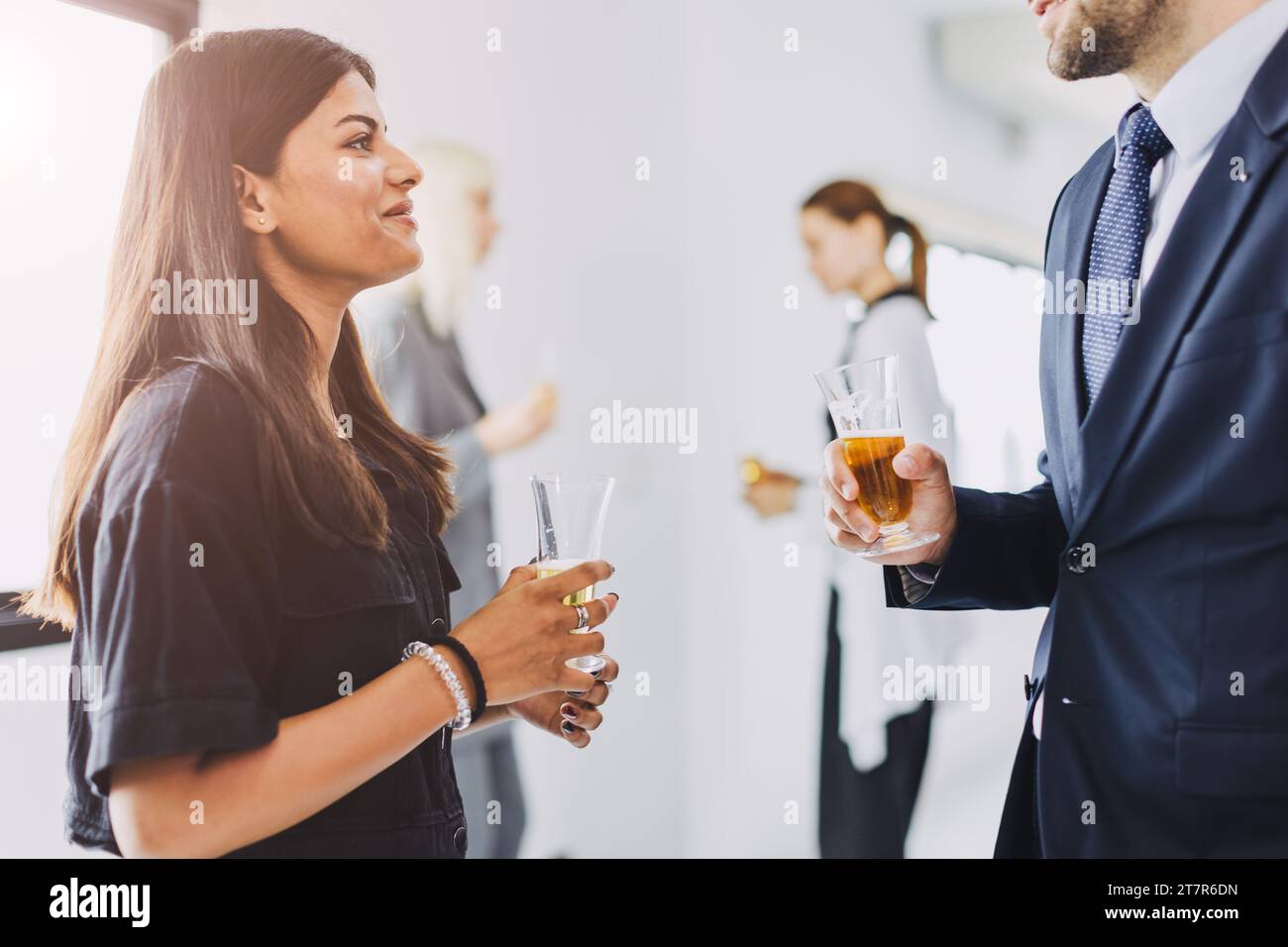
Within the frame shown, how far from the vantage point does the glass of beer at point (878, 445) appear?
1.34 m

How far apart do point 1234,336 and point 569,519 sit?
0.91 metres

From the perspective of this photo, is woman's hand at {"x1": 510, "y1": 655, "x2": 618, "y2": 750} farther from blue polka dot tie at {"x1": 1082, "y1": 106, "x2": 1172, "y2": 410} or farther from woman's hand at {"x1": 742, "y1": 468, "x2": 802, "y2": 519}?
woman's hand at {"x1": 742, "y1": 468, "x2": 802, "y2": 519}

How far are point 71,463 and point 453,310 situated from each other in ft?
4.76

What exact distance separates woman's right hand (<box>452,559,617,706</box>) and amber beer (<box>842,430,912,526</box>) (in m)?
0.39

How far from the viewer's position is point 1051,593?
1617 millimetres

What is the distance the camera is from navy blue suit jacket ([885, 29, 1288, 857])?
1193 mm

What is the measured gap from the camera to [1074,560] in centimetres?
132

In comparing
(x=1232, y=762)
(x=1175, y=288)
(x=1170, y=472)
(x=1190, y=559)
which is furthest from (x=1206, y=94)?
(x=1232, y=762)

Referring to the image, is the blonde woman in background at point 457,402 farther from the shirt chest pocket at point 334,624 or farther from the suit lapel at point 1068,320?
the suit lapel at point 1068,320

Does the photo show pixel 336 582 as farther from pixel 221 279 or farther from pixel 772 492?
pixel 772 492

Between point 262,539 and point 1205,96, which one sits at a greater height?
point 1205,96
